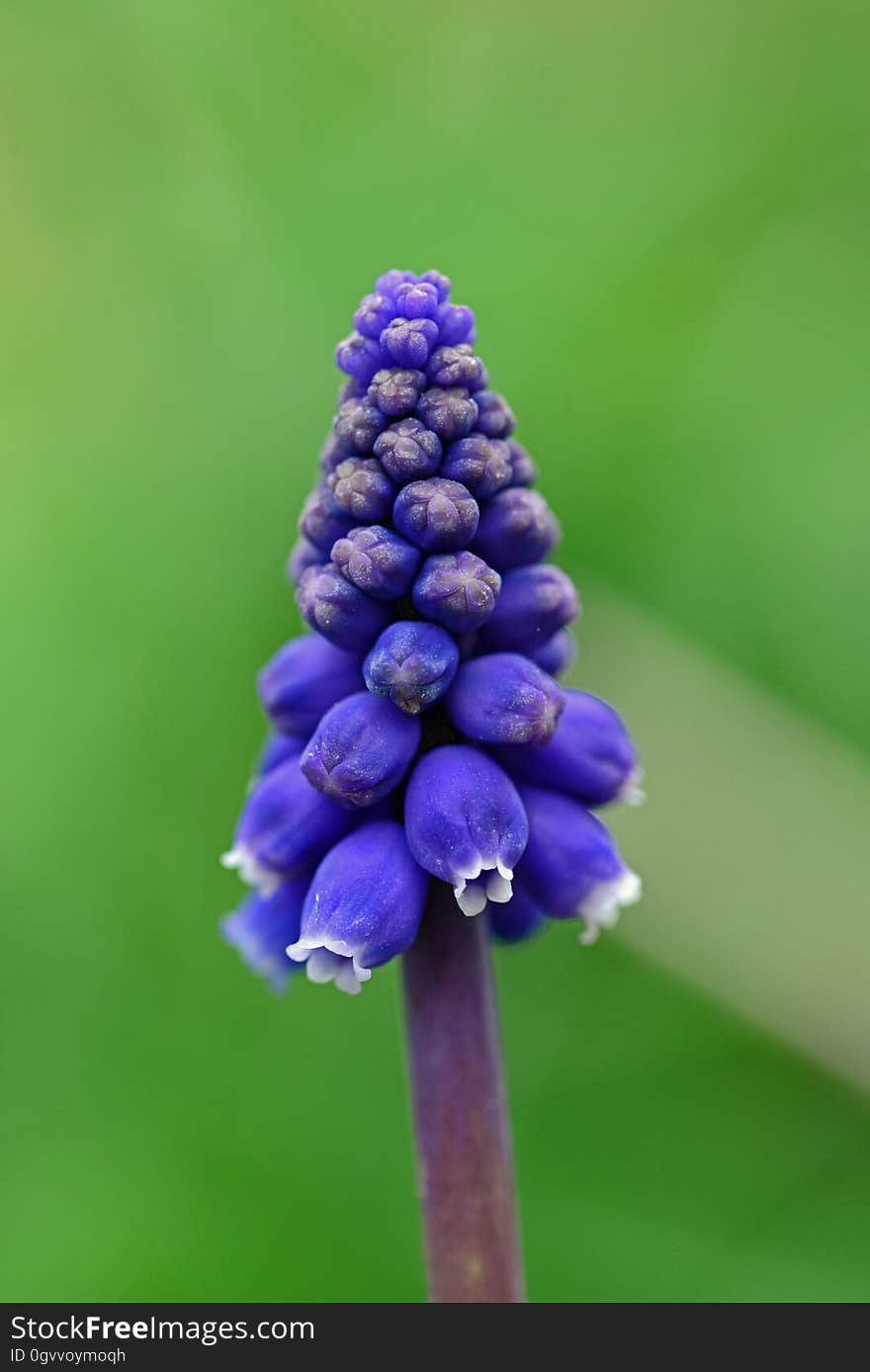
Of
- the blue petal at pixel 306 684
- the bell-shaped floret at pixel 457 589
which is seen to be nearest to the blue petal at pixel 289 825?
the blue petal at pixel 306 684

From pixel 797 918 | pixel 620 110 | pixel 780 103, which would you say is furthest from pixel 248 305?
pixel 797 918

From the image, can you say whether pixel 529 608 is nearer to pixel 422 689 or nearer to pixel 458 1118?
pixel 422 689

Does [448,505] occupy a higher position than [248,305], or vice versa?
[248,305]

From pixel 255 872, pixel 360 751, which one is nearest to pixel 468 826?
pixel 360 751

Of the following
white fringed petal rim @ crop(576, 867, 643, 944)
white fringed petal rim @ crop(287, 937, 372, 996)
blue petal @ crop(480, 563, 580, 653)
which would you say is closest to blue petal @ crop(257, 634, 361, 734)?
blue petal @ crop(480, 563, 580, 653)

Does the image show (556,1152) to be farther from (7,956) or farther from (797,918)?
(7,956)
